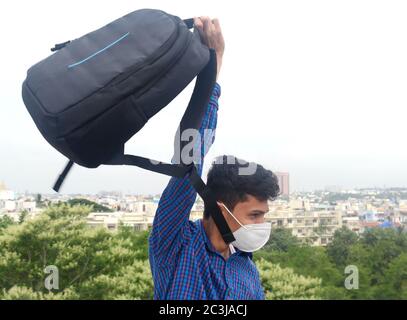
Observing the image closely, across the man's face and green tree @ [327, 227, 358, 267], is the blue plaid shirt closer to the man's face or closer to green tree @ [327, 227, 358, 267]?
the man's face

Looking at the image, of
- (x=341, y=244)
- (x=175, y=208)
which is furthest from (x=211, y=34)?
(x=341, y=244)

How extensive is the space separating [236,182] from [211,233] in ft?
0.50

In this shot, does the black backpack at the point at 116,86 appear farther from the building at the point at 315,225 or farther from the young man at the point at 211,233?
the building at the point at 315,225

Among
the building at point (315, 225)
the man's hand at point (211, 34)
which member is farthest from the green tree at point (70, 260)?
the man's hand at point (211, 34)

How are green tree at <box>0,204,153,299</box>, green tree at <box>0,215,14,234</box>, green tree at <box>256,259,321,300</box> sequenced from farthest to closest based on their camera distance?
green tree at <box>0,215,14,234</box>, green tree at <box>0,204,153,299</box>, green tree at <box>256,259,321,300</box>

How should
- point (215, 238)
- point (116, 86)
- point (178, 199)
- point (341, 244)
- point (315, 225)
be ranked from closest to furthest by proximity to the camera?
point (116, 86) → point (178, 199) → point (215, 238) → point (315, 225) → point (341, 244)

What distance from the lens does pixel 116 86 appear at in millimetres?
943

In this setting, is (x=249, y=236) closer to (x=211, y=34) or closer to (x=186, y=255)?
(x=186, y=255)

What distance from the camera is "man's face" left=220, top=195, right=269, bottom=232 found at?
4.21ft

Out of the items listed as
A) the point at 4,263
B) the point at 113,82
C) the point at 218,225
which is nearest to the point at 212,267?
the point at 218,225

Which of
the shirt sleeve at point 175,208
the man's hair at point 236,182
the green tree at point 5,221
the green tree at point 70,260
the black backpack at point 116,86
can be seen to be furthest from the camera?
the green tree at point 5,221

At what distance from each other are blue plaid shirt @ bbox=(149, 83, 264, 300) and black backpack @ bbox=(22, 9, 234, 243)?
0.07 m

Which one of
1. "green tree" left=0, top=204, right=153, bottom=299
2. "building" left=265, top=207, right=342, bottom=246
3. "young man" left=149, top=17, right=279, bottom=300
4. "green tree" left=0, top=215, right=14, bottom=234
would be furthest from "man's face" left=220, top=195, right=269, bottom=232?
"green tree" left=0, top=215, right=14, bottom=234

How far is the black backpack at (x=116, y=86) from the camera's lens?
94cm
